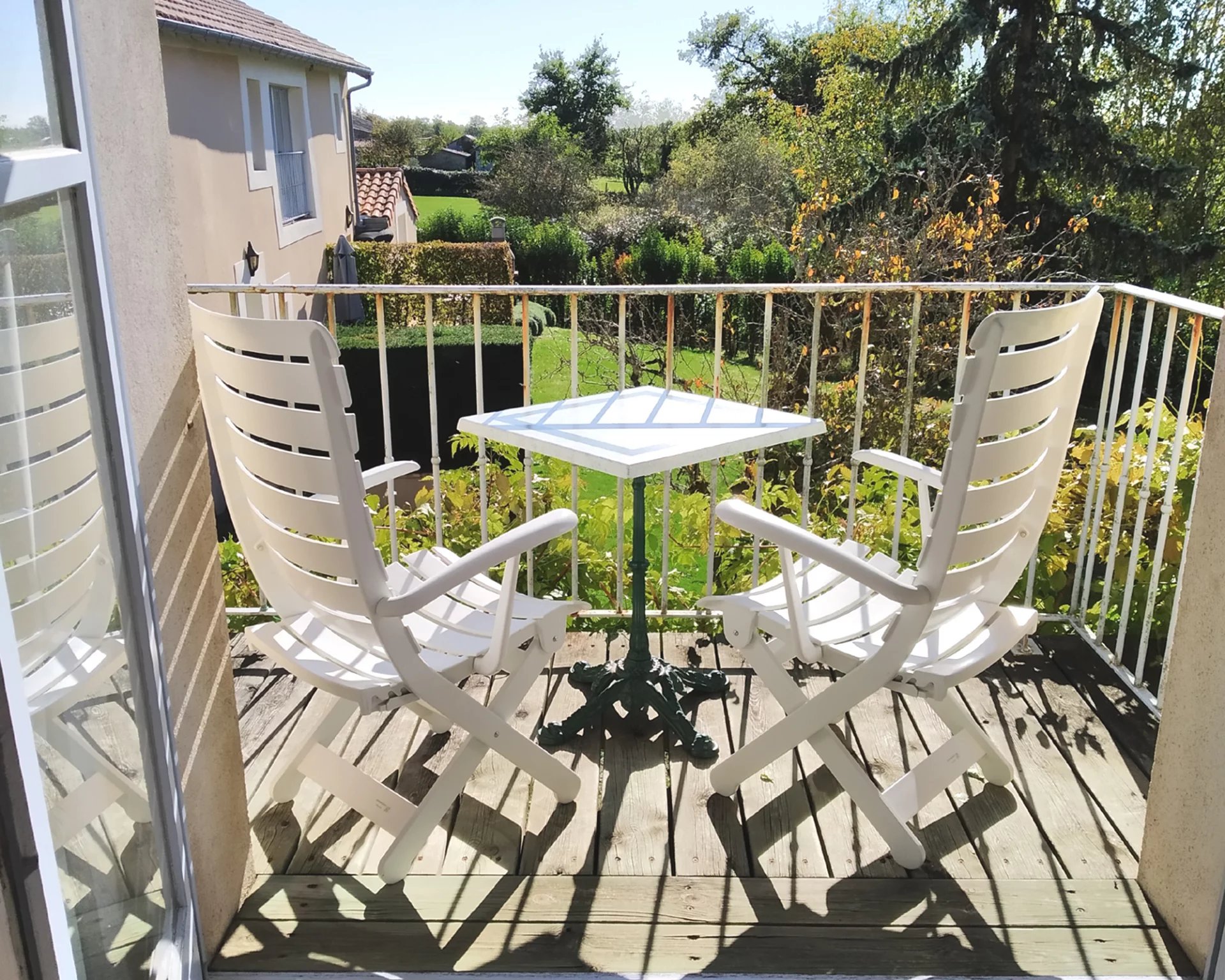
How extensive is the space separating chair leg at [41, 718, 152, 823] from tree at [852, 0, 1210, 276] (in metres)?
13.3

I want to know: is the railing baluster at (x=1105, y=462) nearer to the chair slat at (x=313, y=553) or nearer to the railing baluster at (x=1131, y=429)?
the railing baluster at (x=1131, y=429)

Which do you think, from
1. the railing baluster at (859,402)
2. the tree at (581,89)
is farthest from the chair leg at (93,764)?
the tree at (581,89)

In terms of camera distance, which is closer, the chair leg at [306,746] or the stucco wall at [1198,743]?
the stucco wall at [1198,743]

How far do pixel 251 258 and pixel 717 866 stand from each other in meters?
9.91

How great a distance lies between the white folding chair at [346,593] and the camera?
197 centimetres

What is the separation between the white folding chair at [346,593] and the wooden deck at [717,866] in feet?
0.44

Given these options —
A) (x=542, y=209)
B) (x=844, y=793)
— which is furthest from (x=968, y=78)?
(x=844, y=793)

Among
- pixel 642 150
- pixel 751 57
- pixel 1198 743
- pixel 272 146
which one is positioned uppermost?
pixel 751 57

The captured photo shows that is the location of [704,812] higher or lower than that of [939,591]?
lower

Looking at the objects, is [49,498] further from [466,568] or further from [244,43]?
[244,43]

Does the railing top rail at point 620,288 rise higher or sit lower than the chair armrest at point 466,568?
higher

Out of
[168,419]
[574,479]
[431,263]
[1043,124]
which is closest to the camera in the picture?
[168,419]

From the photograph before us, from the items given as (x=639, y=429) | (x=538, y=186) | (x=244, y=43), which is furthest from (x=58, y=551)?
(x=538, y=186)

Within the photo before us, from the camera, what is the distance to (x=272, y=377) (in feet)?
6.50
